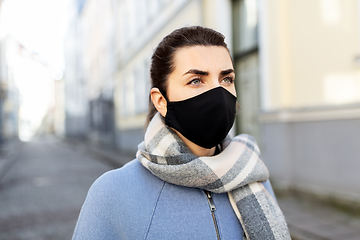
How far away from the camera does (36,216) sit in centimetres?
550

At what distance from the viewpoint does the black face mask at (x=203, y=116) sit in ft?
4.84

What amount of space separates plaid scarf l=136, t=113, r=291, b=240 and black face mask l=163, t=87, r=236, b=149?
0.19 feet

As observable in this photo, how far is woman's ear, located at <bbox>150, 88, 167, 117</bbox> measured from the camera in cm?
154

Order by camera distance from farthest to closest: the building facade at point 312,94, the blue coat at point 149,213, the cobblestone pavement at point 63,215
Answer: the building facade at point 312,94
the cobblestone pavement at point 63,215
the blue coat at point 149,213

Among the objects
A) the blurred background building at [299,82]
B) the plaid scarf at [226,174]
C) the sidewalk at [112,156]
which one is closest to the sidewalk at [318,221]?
the blurred background building at [299,82]

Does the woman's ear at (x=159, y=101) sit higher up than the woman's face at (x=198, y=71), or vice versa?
the woman's face at (x=198, y=71)

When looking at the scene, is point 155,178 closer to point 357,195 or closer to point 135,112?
point 357,195

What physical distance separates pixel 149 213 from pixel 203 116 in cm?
50

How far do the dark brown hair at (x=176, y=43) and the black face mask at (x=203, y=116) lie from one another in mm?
115

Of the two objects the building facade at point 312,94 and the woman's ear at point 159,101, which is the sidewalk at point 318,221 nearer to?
the building facade at point 312,94

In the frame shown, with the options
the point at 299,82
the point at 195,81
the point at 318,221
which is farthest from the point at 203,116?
the point at 299,82

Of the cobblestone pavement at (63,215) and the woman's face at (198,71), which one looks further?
the cobblestone pavement at (63,215)

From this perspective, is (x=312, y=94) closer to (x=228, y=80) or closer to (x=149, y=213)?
(x=228, y=80)

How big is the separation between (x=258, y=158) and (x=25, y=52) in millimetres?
68432
